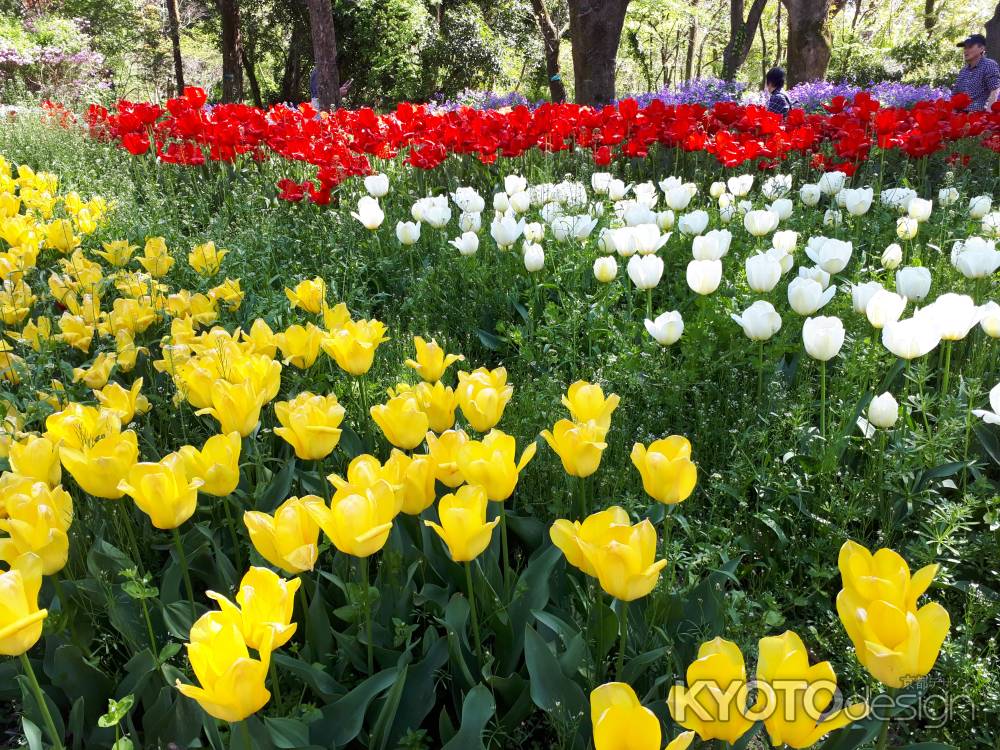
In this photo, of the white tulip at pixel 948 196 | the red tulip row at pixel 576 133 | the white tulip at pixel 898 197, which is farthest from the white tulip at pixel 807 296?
the red tulip row at pixel 576 133

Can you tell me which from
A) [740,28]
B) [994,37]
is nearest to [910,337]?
[994,37]

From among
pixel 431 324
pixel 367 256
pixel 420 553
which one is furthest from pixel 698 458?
pixel 367 256

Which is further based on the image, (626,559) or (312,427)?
(312,427)

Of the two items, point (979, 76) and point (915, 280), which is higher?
point (979, 76)

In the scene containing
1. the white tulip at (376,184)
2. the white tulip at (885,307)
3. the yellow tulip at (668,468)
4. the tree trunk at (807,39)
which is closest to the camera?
the yellow tulip at (668,468)

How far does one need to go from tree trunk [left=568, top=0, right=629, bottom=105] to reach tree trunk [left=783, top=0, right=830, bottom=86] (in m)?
4.60

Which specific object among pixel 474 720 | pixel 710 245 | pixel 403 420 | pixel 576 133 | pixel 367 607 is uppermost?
pixel 576 133

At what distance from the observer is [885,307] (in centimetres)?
198

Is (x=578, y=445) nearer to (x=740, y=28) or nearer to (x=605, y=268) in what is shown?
(x=605, y=268)

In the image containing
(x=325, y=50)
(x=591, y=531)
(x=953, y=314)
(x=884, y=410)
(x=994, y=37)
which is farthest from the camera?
(x=994, y=37)

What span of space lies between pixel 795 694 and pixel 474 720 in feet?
1.66

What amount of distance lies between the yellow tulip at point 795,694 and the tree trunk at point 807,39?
13.8m

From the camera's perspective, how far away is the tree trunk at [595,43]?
31.2 feet

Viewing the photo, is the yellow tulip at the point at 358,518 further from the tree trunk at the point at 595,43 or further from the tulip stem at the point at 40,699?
the tree trunk at the point at 595,43
